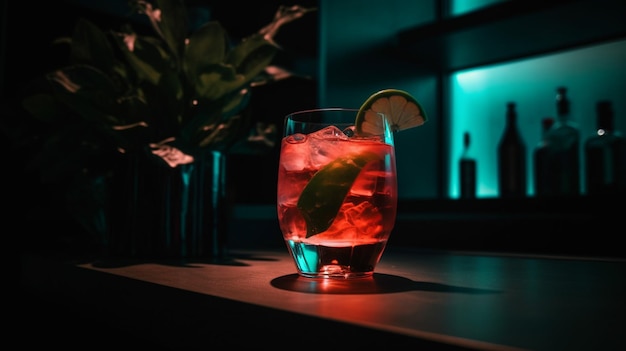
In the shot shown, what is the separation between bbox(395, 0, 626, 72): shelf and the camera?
205 cm

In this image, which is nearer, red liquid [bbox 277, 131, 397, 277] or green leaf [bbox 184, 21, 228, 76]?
red liquid [bbox 277, 131, 397, 277]

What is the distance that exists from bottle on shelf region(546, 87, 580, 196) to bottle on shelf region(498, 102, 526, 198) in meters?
0.15

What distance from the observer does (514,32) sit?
2299 millimetres

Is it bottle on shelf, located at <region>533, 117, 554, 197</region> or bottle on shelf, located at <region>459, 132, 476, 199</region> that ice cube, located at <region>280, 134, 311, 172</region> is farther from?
bottle on shelf, located at <region>459, 132, 476, 199</region>

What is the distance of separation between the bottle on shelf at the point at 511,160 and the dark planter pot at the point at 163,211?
159 centimetres

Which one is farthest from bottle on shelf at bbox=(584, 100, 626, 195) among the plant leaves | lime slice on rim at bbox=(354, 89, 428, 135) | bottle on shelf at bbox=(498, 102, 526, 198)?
the plant leaves

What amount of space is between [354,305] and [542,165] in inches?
80.4

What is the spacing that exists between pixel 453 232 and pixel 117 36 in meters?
1.40

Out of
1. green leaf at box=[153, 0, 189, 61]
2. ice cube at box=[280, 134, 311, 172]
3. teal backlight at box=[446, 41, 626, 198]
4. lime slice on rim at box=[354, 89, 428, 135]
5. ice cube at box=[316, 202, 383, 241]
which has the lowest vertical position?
ice cube at box=[316, 202, 383, 241]

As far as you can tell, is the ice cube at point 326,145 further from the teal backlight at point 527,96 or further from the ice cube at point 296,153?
the teal backlight at point 527,96

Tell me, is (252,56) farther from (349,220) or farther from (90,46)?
(349,220)

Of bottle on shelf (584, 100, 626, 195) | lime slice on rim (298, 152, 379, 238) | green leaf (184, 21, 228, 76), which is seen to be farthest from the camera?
bottle on shelf (584, 100, 626, 195)

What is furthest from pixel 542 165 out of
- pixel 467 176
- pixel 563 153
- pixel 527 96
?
pixel 527 96

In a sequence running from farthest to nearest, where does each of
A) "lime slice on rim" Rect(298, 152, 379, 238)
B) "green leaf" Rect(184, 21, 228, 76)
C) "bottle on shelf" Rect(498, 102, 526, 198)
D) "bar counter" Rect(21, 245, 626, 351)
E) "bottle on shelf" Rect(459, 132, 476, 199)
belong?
"bottle on shelf" Rect(459, 132, 476, 199) → "bottle on shelf" Rect(498, 102, 526, 198) → "green leaf" Rect(184, 21, 228, 76) → "lime slice on rim" Rect(298, 152, 379, 238) → "bar counter" Rect(21, 245, 626, 351)
